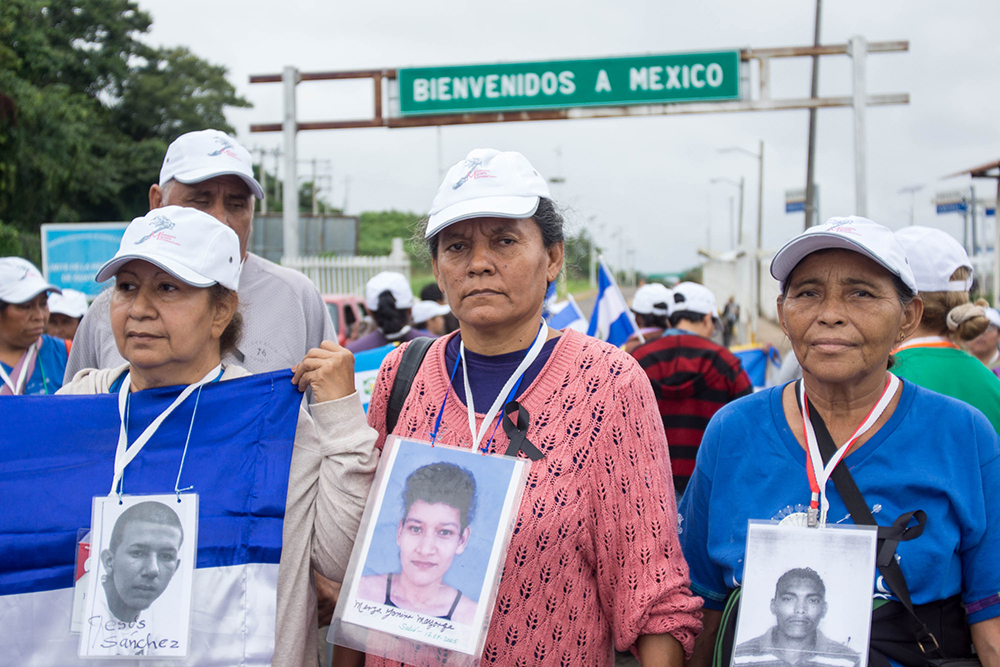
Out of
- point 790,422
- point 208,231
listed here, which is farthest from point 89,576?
point 790,422

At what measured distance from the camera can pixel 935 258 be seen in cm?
276

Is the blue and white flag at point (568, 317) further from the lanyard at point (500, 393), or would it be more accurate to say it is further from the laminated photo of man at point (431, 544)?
the laminated photo of man at point (431, 544)

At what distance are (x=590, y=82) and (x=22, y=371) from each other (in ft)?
26.0

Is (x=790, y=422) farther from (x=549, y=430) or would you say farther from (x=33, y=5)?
(x=33, y=5)

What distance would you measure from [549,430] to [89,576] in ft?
3.59

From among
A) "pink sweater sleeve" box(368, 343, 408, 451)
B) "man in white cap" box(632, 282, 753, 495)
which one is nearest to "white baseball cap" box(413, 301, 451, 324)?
"man in white cap" box(632, 282, 753, 495)

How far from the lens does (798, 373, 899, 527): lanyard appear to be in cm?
188

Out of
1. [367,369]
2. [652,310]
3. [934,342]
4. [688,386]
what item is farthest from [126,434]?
[652,310]

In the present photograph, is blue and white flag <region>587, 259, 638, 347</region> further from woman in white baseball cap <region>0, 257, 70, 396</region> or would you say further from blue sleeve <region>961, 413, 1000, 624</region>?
blue sleeve <region>961, 413, 1000, 624</region>

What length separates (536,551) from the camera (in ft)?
6.15

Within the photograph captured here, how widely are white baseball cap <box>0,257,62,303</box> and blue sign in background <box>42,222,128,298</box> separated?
215 inches

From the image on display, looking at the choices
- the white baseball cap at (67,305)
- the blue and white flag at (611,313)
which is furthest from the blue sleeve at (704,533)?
the white baseball cap at (67,305)

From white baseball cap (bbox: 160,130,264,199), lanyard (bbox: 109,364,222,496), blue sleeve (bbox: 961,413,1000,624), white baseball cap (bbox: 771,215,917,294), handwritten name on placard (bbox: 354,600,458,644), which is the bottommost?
handwritten name on placard (bbox: 354,600,458,644)

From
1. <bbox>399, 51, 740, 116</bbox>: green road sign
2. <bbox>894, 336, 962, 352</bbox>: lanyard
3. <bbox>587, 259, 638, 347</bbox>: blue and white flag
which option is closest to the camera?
<bbox>894, 336, 962, 352</bbox>: lanyard
